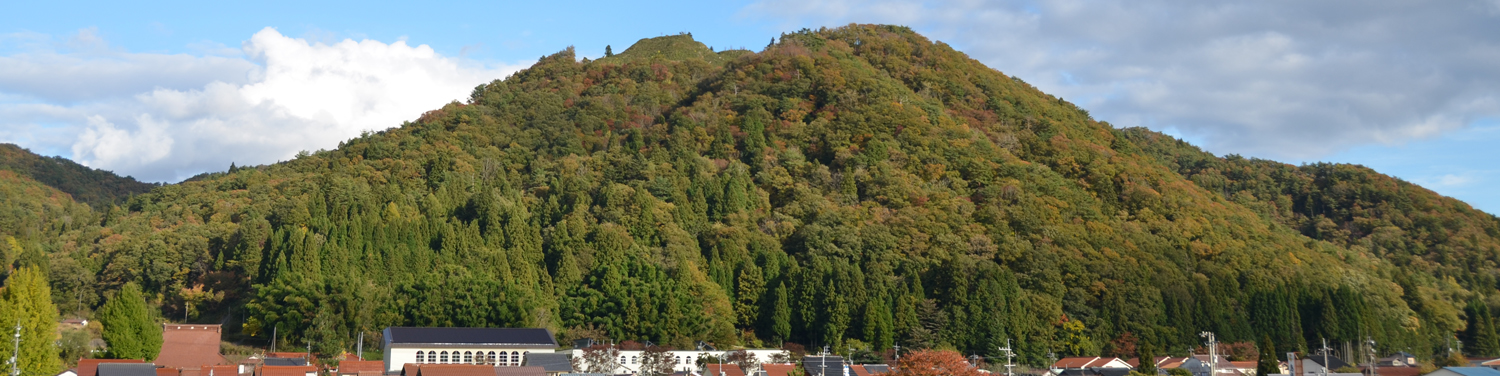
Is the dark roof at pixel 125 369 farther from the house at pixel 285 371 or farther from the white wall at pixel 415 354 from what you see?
the white wall at pixel 415 354

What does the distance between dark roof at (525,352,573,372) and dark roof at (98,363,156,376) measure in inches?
632

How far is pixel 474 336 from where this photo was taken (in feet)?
210

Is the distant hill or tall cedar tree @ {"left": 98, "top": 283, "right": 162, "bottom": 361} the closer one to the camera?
tall cedar tree @ {"left": 98, "top": 283, "right": 162, "bottom": 361}

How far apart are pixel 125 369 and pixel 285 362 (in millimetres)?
8741

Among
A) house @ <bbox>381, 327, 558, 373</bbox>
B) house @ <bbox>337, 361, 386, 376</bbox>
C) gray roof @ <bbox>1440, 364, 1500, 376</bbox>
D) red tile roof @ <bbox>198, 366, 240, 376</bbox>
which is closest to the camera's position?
gray roof @ <bbox>1440, 364, 1500, 376</bbox>

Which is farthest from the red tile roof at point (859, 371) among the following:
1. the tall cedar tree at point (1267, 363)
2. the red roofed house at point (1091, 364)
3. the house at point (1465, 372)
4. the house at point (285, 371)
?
the house at point (285, 371)

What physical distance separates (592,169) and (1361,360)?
5116 centimetres

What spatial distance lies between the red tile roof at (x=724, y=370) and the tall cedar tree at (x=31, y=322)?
24837 millimetres

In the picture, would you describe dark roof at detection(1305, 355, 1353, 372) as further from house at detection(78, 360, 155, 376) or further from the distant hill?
the distant hill

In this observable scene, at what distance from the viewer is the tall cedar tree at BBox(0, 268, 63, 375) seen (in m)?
47.3

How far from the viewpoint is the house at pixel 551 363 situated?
196ft

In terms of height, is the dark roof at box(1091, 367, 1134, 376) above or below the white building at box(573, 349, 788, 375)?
below

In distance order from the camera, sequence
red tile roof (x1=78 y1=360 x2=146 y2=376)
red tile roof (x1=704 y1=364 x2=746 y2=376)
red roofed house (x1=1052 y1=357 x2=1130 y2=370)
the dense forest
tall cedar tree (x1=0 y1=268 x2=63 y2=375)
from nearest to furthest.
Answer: tall cedar tree (x1=0 y1=268 x2=63 y2=375)
red tile roof (x1=78 y1=360 x2=146 y2=376)
red tile roof (x1=704 y1=364 x2=746 y2=376)
red roofed house (x1=1052 y1=357 x2=1130 y2=370)
the dense forest

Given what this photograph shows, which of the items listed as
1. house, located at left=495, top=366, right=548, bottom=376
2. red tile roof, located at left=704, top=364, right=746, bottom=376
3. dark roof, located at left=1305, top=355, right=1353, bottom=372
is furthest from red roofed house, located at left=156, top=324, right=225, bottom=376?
dark roof, located at left=1305, top=355, right=1353, bottom=372
